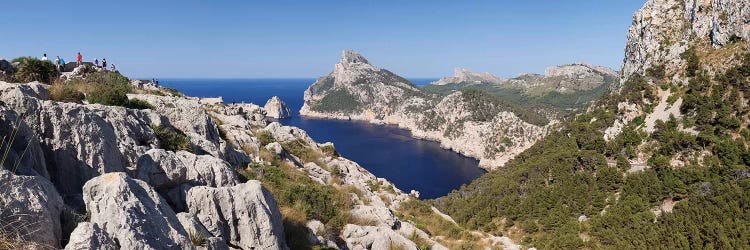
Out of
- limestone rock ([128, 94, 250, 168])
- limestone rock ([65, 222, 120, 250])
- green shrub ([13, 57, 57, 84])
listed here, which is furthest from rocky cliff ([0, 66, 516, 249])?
green shrub ([13, 57, 57, 84])

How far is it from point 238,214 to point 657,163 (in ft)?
226

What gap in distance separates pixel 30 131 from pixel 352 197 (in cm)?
1699

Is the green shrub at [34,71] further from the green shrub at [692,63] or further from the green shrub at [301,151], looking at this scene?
the green shrub at [692,63]

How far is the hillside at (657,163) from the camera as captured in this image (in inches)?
1935

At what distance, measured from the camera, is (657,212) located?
5397cm

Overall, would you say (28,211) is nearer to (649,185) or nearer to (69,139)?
(69,139)

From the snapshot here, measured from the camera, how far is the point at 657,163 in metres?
61.4

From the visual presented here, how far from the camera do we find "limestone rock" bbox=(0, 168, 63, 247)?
6.31m

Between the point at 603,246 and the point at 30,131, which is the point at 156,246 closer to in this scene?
the point at 30,131

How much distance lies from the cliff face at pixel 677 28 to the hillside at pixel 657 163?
0.66 feet

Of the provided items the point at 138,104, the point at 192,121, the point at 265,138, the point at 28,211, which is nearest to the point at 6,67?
the point at 138,104

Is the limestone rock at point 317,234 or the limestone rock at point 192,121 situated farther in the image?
the limestone rock at point 192,121

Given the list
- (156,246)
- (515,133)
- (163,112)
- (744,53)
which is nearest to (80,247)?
(156,246)

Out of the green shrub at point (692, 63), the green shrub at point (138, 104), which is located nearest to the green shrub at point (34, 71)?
the green shrub at point (138, 104)
